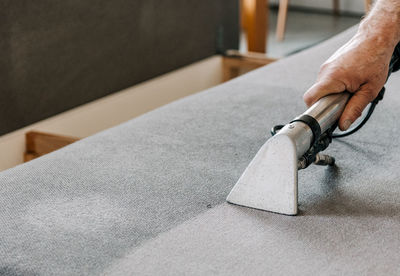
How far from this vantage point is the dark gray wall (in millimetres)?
1926

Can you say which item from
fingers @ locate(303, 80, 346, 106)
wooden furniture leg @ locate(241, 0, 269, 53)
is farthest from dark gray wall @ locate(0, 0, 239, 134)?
fingers @ locate(303, 80, 346, 106)

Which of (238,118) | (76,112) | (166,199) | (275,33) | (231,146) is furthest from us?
(275,33)

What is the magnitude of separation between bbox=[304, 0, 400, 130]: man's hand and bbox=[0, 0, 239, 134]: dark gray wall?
1064 mm

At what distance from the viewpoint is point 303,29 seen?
4.50 metres

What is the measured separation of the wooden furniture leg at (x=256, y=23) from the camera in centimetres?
296

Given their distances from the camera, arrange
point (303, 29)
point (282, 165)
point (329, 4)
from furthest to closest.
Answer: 1. point (329, 4)
2. point (303, 29)
3. point (282, 165)

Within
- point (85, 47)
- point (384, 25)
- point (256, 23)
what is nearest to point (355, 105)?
point (384, 25)

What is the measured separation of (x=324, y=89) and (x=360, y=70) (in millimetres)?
65

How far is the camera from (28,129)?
2.01 m

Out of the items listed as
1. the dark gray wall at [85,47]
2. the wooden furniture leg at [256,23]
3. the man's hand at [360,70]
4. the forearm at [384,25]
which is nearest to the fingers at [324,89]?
the man's hand at [360,70]

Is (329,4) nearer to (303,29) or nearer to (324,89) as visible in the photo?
(303,29)

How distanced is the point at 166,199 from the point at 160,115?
40 centimetres

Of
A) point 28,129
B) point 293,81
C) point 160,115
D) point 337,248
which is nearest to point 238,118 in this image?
point 160,115

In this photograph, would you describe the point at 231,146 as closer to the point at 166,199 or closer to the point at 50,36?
the point at 166,199
